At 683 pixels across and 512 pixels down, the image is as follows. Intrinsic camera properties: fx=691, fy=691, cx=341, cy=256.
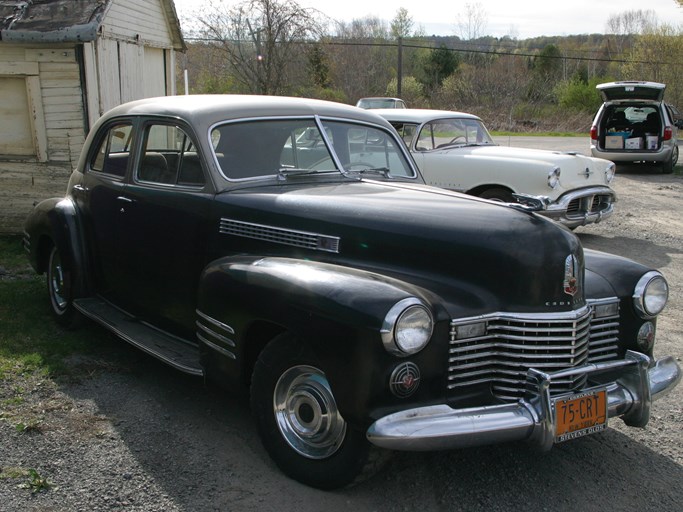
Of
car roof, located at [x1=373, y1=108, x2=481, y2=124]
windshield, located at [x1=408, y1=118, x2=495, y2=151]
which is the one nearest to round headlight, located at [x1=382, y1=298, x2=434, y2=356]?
windshield, located at [x1=408, y1=118, x2=495, y2=151]

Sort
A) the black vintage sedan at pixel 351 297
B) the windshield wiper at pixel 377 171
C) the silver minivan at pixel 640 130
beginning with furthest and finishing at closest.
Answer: the silver minivan at pixel 640 130, the windshield wiper at pixel 377 171, the black vintage sedan at pixel 351 297

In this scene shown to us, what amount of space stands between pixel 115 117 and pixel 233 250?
1.94 m

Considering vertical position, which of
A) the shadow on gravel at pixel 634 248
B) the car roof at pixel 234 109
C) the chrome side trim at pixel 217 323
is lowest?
the shadow on gravel at pixel 634 248

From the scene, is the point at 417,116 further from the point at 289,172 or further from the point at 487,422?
the point at 487,422

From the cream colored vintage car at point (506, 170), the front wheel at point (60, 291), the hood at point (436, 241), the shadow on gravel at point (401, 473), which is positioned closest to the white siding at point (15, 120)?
the front wheel at point (60, 291)

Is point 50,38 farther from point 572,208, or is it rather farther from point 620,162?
point 620,162

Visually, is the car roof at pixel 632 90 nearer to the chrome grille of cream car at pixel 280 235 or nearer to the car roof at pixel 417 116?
the car roof at pixel 417 116

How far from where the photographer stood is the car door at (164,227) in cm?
423

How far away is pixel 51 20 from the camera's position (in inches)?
331

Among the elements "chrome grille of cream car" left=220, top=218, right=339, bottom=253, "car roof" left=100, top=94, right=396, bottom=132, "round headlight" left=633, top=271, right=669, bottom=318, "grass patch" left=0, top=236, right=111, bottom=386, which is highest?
"car roof" left=100, top=94, right=396, bottom=132

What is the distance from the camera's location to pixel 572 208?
352 inches

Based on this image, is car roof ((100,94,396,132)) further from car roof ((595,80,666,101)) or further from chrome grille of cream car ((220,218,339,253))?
car roof ((595,80,666,101))

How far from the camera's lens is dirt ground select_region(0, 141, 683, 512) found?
10.7 feet

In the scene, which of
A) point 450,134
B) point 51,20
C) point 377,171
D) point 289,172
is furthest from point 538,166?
point 51,20
